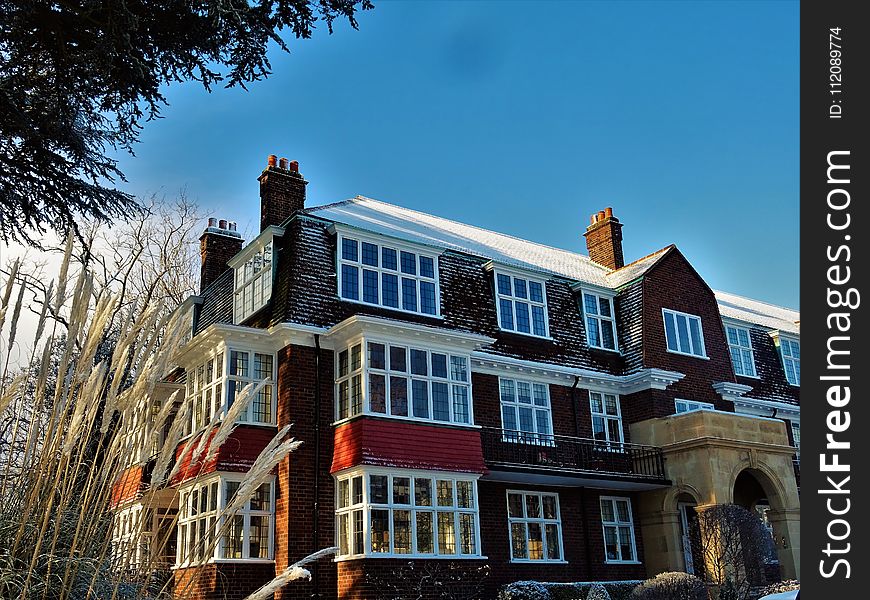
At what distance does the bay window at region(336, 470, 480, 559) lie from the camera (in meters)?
15.4

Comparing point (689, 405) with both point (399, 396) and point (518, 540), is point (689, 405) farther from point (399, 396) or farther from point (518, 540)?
point (399, 396)

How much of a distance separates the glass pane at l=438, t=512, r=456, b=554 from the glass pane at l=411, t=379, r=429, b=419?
6.85ft

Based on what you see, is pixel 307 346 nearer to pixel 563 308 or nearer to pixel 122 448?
pixel 563 308

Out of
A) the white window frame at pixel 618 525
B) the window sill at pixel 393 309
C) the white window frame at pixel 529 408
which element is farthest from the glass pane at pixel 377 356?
the white window frame at pixel 618 525

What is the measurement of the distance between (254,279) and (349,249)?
2.51 m

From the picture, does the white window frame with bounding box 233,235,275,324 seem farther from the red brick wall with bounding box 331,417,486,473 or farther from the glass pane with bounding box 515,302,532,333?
the glass pane with bounding box 515,302,532,333

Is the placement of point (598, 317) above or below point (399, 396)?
above

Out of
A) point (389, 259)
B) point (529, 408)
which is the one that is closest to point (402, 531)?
point (529, 408)

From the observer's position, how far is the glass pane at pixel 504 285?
20.8 metres

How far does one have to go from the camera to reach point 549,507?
19.2 meters

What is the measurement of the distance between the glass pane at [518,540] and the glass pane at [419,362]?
4.47 metres

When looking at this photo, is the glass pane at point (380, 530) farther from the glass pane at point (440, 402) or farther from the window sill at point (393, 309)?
the window sill at point (393, 309)
